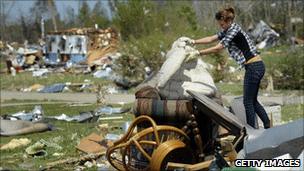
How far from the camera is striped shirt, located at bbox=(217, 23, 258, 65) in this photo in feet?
21.9

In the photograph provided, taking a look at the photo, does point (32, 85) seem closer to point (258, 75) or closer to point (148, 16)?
point (148, 16)

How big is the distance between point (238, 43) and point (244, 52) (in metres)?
0.13

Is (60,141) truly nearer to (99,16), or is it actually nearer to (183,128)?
(183,128)

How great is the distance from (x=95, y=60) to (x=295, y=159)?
2988cm

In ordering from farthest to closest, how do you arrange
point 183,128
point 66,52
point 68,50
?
point 66,52, point 68,50, point 183,128

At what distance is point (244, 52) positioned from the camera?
22.3 ft

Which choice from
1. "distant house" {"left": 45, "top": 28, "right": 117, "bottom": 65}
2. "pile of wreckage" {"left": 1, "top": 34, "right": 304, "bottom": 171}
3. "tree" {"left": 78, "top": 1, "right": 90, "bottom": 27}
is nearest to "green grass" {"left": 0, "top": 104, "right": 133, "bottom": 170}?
"pile of wreckage" {"left": 1, "top": 34, "right": 304, "bottom": 171}

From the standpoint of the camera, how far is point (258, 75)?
679 centimetres

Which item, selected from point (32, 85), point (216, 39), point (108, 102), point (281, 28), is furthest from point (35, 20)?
point (216, 39)

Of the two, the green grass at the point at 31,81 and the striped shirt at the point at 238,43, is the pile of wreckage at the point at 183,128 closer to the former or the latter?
the striped shirt at the point at 238,43

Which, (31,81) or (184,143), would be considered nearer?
(184,143)

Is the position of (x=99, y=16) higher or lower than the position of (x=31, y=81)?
higher

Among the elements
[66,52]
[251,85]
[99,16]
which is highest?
[99,16]

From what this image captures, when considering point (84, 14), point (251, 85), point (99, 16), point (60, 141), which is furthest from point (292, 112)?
point (84, 14)
